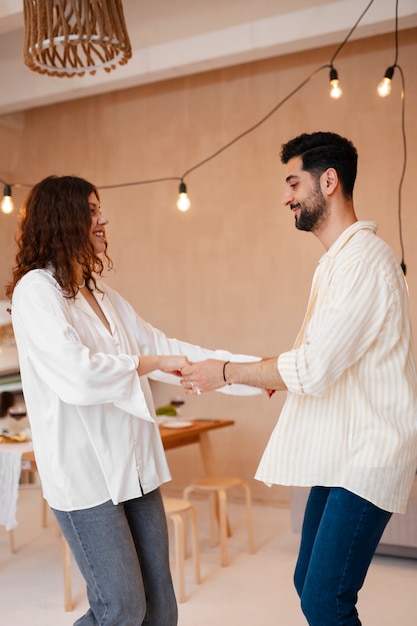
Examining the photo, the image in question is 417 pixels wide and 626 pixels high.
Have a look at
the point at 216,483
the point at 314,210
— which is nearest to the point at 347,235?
the point at 314,210

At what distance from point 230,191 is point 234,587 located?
9.73 ft

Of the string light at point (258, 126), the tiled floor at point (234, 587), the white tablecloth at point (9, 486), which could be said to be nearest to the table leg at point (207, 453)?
the tiled floor at point (234, 587)

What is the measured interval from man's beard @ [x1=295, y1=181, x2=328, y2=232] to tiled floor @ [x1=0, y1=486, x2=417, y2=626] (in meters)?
1.85

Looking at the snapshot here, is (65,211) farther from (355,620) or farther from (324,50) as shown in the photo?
(324,50)

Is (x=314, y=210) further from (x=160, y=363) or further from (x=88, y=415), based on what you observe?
(x=88, y=415)

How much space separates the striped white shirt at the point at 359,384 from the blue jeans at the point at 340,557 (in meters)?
0.04

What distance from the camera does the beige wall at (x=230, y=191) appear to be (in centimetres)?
488

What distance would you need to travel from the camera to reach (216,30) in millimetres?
4621

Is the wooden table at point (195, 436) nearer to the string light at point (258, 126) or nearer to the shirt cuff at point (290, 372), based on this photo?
the string light at point (258, 126)

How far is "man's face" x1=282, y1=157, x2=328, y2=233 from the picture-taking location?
1.99 m

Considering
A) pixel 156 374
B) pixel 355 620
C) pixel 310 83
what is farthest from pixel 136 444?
pixel 310 83

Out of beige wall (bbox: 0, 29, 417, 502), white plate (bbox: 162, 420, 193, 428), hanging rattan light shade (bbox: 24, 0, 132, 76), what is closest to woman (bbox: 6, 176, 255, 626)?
hanging rattan light shade (bbox: 24, 0, 132, 76)

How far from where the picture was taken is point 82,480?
1.89m

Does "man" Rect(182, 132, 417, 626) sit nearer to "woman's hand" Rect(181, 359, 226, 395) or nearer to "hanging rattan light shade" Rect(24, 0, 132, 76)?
"woman's hand" Rect(181, 359, 226, 395)
